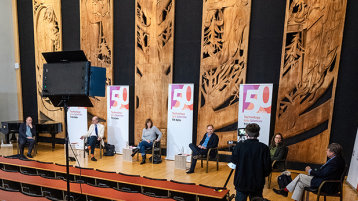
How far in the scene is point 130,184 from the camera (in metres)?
3.61

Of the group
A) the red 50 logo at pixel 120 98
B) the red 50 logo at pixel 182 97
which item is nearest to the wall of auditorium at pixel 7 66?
the red 50 logo at pixel 120 98

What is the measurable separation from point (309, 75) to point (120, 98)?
5.04 m

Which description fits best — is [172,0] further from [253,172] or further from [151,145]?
[253,172]

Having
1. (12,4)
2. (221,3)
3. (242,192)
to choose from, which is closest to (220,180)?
(242,192)

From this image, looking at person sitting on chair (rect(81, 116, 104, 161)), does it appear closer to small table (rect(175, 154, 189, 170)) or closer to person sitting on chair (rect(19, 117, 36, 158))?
person sitting on chair (rect(19, 117, 36, 158))

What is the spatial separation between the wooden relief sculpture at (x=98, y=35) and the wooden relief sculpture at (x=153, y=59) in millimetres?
990

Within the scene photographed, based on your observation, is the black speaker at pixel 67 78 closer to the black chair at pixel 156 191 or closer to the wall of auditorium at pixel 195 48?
the black chair at pixel 156 191

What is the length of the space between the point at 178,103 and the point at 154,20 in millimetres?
2503

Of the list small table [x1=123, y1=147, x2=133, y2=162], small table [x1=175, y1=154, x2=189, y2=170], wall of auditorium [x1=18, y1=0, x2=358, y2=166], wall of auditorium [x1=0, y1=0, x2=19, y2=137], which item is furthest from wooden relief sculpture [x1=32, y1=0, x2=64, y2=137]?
small table [x1=175, y1=154, x2=189, y2=170]

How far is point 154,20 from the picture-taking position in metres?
6.26

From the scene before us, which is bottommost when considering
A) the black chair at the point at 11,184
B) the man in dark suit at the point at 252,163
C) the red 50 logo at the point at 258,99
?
the black chair at the point at 11,184

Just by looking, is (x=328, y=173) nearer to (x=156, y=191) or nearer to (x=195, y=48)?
(x=156, y=191)

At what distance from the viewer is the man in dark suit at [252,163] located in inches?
94.2

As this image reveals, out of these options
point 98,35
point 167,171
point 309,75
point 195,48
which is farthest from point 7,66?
point 309,75
